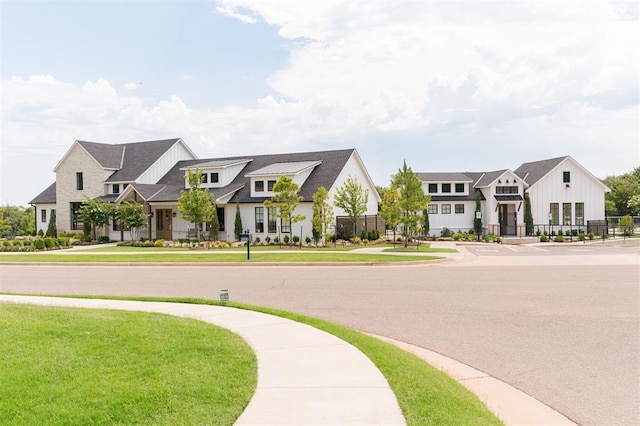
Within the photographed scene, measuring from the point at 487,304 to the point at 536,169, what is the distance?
44.0 metres

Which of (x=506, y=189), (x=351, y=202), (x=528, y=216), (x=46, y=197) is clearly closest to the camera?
(x=351, y=202)

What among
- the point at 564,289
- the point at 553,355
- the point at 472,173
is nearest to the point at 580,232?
the point at 472,173

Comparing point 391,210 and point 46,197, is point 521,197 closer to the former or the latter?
point 391,210

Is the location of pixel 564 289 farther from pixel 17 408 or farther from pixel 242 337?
pixel 17 408

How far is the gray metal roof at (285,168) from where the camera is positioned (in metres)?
40.3

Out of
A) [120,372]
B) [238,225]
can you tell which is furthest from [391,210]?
[120,372]

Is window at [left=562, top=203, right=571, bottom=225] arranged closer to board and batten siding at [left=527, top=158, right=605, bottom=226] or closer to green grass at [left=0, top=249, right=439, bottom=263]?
board and batten siding at [left=527, top=158, right=605, bottom=226]

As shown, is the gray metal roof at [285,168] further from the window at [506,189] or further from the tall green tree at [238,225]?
the window at [506,189]

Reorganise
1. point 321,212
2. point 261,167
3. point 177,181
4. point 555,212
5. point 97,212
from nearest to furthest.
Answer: point 321,212 < point 97,212 < point 261,167 < point 177,181 < point 555,212

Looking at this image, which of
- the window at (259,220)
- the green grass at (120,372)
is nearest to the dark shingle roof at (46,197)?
the window at (259,220)

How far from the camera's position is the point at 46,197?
173 ft

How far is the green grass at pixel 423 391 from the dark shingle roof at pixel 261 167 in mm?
30865

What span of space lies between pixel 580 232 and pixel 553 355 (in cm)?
4181

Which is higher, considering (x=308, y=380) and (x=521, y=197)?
(x=521, y=197)
